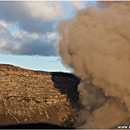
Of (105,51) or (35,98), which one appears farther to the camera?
(35,98)

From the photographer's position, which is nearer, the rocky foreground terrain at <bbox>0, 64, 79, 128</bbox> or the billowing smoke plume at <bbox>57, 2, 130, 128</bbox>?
the billowing smoke plume at <bbox>57, 2, 130, 128</bbox>

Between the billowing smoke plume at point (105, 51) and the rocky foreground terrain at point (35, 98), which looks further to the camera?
the rocky foreground terrain at point (35, 98)

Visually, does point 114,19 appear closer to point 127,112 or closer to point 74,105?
point 127,112

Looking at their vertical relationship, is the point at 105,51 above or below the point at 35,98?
above
